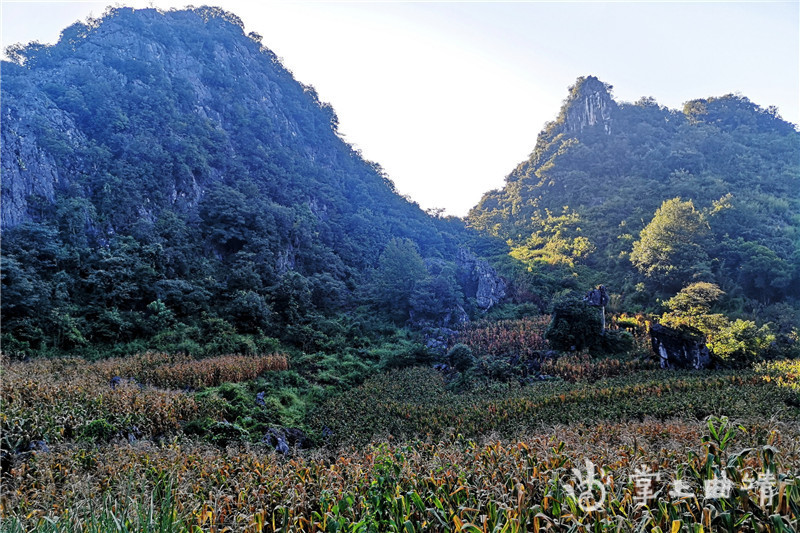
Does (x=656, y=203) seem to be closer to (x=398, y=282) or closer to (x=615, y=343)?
(x=615, y=343)

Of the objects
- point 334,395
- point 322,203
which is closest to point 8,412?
point 334,395

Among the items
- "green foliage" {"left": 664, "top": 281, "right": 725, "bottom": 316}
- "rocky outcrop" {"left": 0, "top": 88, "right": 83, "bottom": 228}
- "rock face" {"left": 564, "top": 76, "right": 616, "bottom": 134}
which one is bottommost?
"green foliage" {"left": 664, "top": 281, "right": 725, "bottom": 316}

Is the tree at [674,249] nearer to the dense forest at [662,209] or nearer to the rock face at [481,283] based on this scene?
the dense forest at [662,209]

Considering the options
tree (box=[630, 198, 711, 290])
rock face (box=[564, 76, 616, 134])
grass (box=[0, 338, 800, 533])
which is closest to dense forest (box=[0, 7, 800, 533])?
grass (box=[0, 338, 800, 533])

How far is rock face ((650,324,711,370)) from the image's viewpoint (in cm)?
949

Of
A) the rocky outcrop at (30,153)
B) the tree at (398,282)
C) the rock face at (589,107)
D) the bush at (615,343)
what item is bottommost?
the bush at (615,343)

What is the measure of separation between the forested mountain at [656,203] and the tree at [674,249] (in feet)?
0.18

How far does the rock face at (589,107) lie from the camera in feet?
144

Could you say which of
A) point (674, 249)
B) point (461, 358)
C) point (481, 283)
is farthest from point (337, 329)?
point (674, 249)

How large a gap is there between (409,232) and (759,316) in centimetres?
2247

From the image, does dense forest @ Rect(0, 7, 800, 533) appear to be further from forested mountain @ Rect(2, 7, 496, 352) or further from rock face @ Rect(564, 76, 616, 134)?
rock face @ Rect(564, 76, 616, 134)

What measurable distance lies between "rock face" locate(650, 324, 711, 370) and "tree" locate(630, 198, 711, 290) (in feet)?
26.7

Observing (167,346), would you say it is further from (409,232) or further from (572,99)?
(572,99)

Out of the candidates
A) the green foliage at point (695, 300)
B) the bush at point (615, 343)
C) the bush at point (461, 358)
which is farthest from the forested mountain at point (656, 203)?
the bush at point (461, 358)
